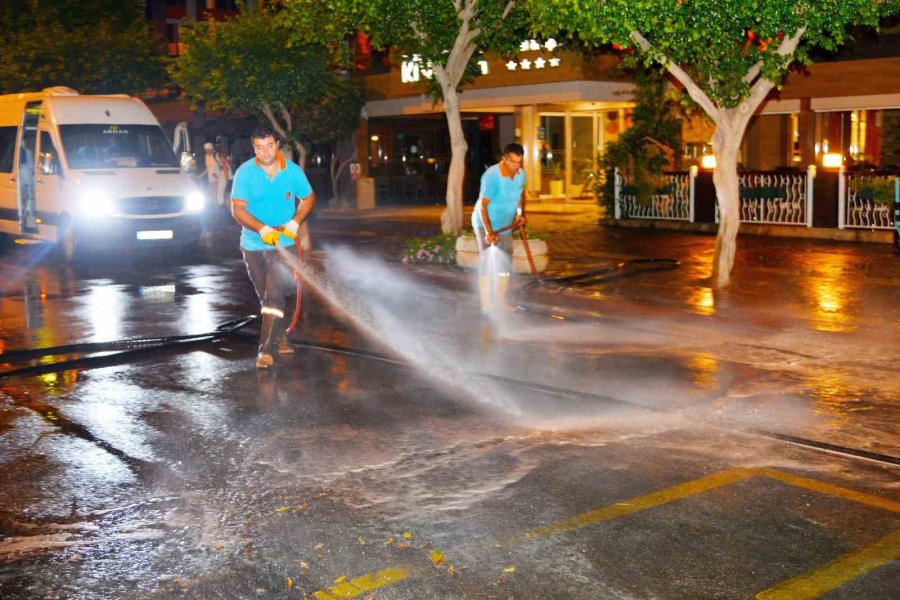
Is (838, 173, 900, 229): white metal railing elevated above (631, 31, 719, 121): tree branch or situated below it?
below

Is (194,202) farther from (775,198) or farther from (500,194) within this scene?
(775,198)

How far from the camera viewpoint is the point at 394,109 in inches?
1277

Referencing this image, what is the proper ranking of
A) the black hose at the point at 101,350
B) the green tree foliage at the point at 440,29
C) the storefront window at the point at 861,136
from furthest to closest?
the storefront window at the point at 861,136, the green tree foliage at the point at 440,29, the black hose at the point at 101,350

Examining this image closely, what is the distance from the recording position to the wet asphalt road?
4.75 metres

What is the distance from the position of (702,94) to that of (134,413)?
842 cm

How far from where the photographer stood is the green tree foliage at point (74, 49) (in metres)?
31.5

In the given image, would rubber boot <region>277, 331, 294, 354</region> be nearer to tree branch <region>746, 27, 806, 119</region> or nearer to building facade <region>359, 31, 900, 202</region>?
tree branch <region>746, 27, 806, 119</region>

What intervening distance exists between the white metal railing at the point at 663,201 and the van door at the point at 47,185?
11.9 m

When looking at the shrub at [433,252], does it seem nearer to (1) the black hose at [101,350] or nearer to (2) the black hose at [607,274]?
(2) the black hose at [607,274]

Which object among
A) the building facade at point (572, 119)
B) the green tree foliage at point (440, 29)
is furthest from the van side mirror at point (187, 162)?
the building facade at point (572, 119)

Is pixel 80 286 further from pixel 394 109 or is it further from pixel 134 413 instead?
pixel 394 109

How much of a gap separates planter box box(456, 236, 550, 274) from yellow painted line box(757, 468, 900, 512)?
897cm

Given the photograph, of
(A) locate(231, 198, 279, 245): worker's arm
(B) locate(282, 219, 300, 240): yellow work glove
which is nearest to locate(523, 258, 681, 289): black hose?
(B) locate(282, 219, 300, 240): yellow work glove

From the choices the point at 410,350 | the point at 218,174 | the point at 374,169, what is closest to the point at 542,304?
the point at 410,350
